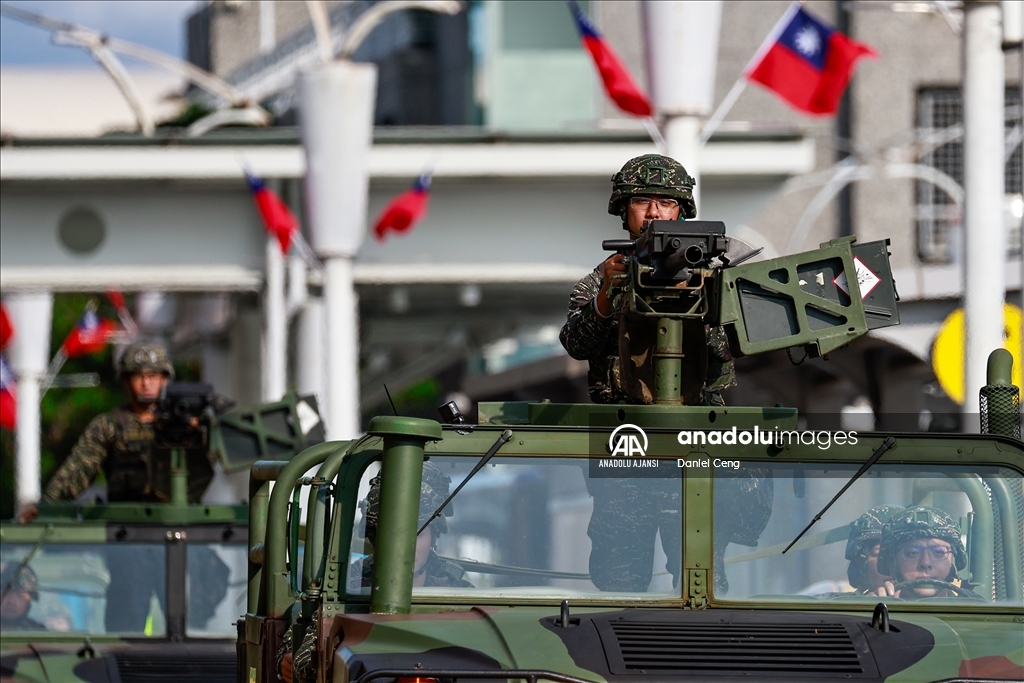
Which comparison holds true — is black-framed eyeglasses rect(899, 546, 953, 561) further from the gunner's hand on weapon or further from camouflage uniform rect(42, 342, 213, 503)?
camouflage uniform rect(42, 342, 213, 503)

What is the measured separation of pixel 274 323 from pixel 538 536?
1494 centimetres

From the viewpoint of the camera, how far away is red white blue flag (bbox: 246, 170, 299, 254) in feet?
65.0

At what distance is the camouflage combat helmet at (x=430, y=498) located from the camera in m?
6.25

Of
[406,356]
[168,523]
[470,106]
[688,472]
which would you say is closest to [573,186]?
[470,106]

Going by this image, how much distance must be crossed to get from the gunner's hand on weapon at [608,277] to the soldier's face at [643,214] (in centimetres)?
43

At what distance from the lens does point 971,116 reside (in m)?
12.4

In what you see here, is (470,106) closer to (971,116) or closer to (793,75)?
(793,75)

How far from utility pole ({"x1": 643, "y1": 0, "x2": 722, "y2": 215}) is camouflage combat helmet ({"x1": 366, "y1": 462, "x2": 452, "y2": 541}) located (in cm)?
737

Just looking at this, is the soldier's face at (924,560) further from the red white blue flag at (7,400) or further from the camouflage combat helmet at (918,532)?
the red white blue flag at (7,400)

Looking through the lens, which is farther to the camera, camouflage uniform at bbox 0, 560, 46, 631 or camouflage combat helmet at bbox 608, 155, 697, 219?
camouflage uniform at bbox 0, 560, 46, 631

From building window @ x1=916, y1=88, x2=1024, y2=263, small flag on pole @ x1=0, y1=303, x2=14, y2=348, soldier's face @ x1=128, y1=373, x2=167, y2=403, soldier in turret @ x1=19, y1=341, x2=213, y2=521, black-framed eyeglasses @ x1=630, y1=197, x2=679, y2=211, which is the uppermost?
building window @ x1=916, y1=88, x2=1024, y2=263

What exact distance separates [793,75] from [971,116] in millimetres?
3967

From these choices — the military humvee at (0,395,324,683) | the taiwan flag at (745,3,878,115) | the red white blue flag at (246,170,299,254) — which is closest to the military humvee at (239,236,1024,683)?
the military humvee at (0,395,324,683)

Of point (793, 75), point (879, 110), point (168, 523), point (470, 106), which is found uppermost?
point (879, 110)
